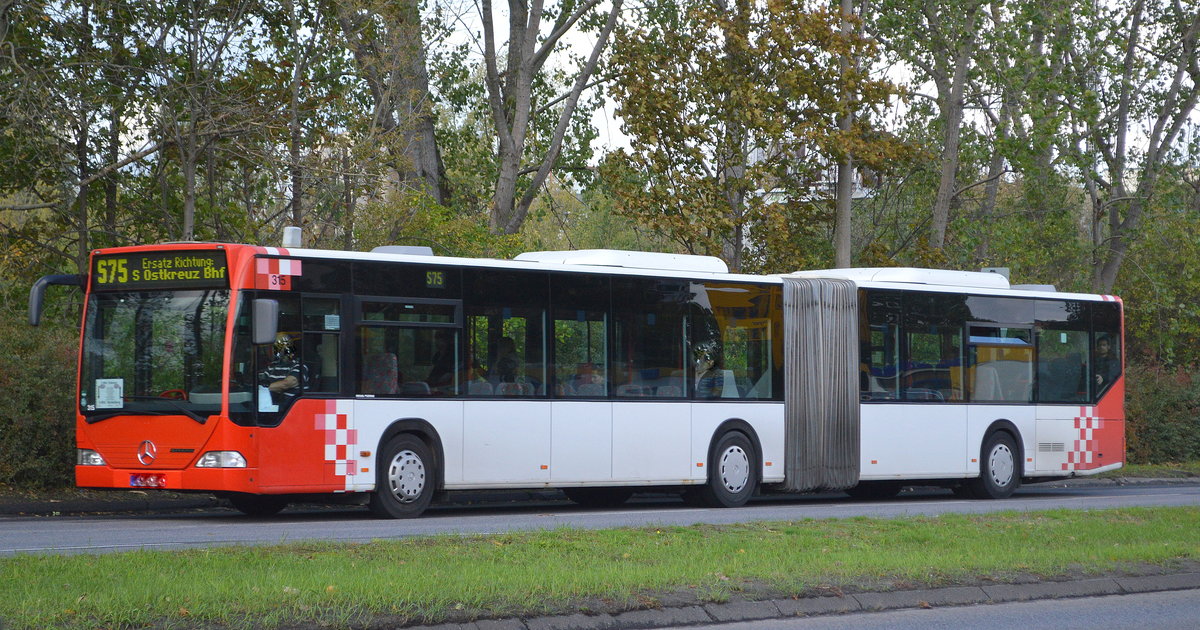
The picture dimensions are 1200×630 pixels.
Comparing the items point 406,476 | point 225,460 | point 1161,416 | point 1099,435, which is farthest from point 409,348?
point 1161,416

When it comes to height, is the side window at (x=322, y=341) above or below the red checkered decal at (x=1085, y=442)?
above

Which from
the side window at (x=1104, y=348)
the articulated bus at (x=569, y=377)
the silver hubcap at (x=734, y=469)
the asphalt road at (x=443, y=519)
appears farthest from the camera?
the side window at (x=1104, y=348)

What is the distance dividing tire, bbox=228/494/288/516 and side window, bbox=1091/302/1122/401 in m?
13.3

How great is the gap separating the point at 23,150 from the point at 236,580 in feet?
45.2

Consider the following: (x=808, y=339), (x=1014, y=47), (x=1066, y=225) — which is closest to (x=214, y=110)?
(x=808, y=339)

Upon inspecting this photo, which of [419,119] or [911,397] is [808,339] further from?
[419,119]

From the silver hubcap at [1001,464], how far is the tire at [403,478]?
972 centimetres

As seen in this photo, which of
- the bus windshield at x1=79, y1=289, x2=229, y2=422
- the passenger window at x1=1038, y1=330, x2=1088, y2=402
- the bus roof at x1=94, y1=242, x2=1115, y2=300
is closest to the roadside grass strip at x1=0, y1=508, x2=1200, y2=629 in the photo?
the bus windshield at x1=79, y1=289, x2=229, y2=422

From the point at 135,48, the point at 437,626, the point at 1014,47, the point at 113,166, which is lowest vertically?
the point at 437,626

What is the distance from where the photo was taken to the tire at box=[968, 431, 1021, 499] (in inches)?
851

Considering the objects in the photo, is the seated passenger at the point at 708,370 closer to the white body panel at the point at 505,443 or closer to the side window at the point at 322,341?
the white body panel at the point at 505,443

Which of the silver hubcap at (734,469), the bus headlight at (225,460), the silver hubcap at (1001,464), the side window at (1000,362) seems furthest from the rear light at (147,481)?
the silver hubcap at (1001,464)

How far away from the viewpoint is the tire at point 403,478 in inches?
611

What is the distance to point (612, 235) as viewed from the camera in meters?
63.6
